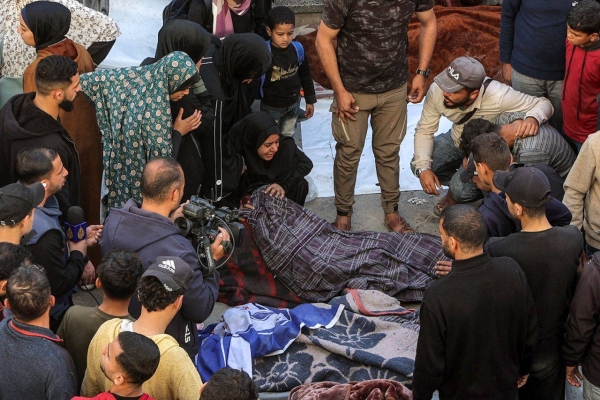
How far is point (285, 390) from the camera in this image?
173 inches

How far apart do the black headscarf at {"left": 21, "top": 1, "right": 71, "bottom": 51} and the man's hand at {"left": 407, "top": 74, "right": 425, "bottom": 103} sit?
235cm

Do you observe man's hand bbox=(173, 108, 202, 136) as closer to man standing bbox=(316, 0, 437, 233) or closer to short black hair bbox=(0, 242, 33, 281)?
man standing bbox=(316, 0, 437, 233)

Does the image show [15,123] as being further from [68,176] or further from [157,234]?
[157,234]

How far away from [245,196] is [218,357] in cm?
165

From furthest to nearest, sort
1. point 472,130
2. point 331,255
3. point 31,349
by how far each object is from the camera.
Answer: point 331,255 → point 472,130 → point 31,349

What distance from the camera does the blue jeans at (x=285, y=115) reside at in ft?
20.8

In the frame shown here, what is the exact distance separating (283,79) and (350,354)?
8.13 ft

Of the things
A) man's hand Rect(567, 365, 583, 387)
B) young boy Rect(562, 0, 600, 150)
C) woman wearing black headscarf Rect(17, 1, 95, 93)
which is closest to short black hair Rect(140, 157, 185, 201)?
woman wearing black headscarf Rect(17, 1, 95, 93)

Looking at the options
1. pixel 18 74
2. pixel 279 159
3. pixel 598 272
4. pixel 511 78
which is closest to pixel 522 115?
pixel 511 78

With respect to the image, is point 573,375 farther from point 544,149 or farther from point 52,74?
point 52,74

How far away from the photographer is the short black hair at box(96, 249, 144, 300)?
11.5 ft

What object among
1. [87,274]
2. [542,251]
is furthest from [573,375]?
[87,274]

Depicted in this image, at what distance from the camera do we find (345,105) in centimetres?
565

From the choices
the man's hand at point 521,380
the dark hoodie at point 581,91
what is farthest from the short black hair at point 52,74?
the dark hoodie at point 581,91
